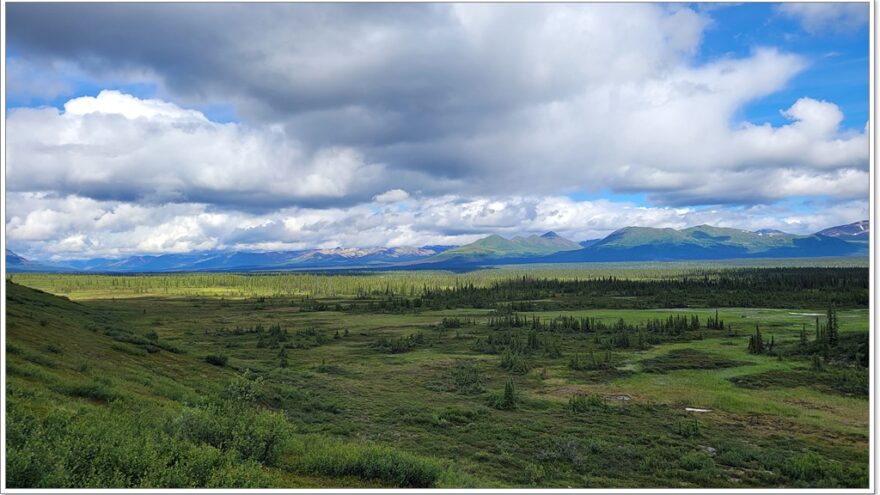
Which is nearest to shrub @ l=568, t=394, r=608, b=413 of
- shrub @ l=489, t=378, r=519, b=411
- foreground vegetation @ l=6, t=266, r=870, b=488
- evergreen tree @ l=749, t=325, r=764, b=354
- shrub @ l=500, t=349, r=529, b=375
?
foreground vegetation @ l=6, t=266, r=870, b=488

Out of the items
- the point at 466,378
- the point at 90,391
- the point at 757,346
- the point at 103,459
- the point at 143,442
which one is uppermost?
the point at 103,459

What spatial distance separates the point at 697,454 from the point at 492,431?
1229 centimetres

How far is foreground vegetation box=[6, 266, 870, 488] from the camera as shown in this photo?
1472 centimetres

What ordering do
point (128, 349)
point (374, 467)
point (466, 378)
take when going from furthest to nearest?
point (466, 378), point (128, 349), point (374, 467)

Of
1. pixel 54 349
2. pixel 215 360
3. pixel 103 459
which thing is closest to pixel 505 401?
pixel 215 360

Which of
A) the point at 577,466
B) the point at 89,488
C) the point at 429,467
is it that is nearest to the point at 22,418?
the point at 89,488

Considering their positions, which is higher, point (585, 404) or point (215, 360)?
point (215, 360)

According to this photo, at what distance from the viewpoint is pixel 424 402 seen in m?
42.0

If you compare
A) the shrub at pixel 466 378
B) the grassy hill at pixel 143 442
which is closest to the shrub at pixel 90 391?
the grassy hill at pixel 143 442

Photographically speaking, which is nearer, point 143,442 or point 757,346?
point 143,442

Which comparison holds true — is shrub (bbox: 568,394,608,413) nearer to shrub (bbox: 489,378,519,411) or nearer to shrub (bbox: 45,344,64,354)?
shrub (bbox: 489,378,519,411)

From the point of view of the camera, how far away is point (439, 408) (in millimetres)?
38750

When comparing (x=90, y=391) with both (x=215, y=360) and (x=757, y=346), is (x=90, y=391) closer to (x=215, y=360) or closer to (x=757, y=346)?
(x=215, y=360)

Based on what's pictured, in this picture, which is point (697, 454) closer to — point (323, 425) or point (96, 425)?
point (323, 425)
